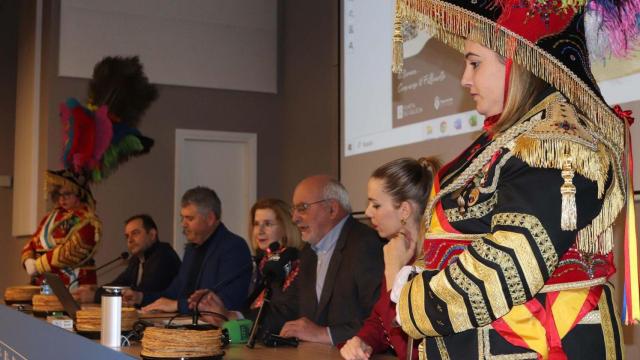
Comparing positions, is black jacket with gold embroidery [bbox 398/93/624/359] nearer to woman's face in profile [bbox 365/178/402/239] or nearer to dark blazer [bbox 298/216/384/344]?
woman's face in profile [bbox 365/178/402/239]

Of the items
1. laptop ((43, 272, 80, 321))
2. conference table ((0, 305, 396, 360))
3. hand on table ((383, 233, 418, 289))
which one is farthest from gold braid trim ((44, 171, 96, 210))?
hand on table ((383, 233, 418, 289))

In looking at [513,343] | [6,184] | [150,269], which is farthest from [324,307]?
[6,184]

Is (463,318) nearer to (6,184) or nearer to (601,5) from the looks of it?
(601,5)

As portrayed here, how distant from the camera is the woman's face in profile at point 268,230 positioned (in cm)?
388

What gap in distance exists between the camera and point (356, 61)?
4.21 metres

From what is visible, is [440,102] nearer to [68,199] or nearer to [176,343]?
[176,343]

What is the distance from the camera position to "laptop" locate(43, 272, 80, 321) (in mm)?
3027

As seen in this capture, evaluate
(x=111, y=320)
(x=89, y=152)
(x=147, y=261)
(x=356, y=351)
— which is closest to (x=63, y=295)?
(x=111, y=320)

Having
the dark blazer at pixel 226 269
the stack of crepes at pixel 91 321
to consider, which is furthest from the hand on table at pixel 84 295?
the stack of crepes at pixel 91 321

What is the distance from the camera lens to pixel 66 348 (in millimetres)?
2533

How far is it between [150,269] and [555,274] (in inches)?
154

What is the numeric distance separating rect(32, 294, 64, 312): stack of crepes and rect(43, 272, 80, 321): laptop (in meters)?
0.08

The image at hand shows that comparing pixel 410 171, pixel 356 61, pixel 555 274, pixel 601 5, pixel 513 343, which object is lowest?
pixel 513 343

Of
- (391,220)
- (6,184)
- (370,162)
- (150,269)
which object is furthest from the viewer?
(6,184)
